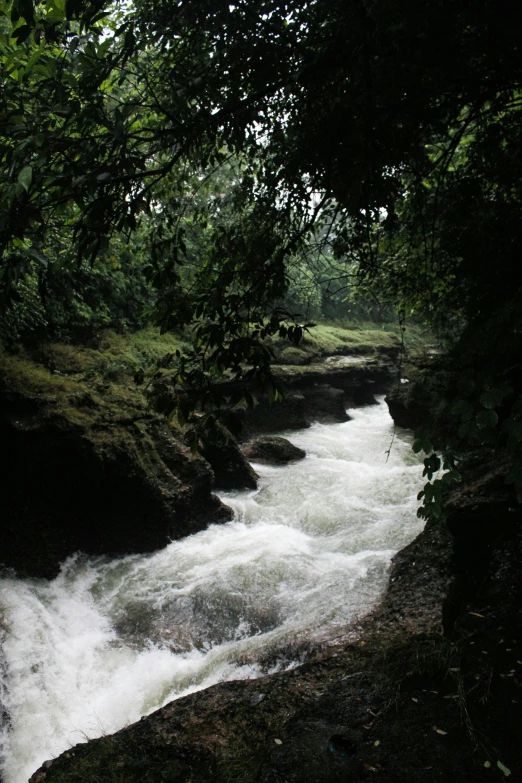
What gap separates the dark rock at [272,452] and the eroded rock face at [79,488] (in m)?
3.39

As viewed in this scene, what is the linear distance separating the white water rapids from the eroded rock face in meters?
0.26

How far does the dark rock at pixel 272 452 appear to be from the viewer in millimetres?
10238

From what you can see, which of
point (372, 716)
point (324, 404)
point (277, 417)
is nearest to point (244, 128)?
point (372, 716)

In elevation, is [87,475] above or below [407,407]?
below

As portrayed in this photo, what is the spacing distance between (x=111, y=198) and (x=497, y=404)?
1.83m

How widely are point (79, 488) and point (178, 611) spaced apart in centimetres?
204

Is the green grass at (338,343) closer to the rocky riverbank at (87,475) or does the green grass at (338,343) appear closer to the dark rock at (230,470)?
the dark rock at (230,470)

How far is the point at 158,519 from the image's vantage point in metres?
6.39

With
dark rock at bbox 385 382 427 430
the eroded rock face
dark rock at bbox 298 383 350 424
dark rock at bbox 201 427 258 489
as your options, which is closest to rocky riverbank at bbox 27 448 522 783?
the eroded rock face

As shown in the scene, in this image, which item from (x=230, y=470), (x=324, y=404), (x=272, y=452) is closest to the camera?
(x=230, y=470)

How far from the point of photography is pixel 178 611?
4988 millimetres

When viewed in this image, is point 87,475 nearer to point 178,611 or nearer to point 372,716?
point 178,611

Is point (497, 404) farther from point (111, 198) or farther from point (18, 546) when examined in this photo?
point (18, 546)

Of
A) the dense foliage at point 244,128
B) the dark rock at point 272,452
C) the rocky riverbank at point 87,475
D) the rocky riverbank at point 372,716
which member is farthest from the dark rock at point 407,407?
the rocky riverbank at point 372,716
